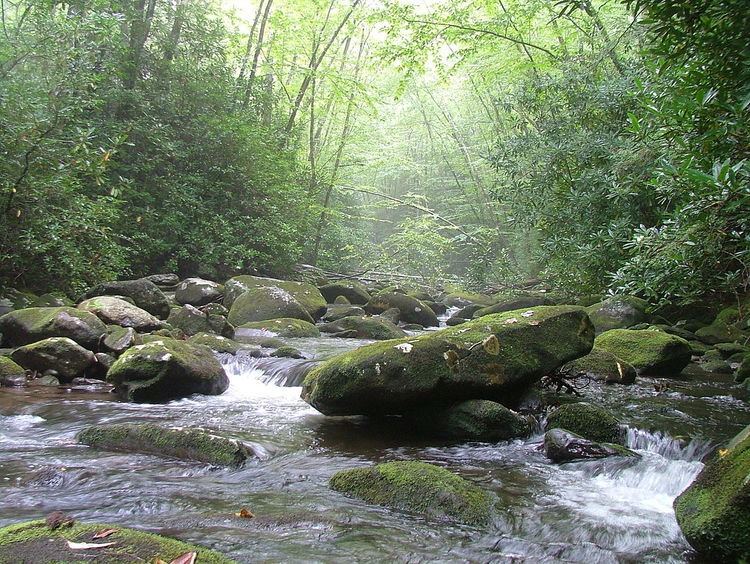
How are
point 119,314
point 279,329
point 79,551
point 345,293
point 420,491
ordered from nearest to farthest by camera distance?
1. point 79,551
2. point 420,491
3. point 119,314
4. point 279,329
5. point 345,293

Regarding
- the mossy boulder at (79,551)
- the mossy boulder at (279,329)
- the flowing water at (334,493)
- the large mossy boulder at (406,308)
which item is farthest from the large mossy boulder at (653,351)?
the mossy boulder at (79,551)

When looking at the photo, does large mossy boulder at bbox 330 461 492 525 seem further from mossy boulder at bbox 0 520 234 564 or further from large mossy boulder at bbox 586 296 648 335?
large mossy boulder at bbox 586 296 648 335

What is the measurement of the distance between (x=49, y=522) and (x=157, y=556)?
616 mm

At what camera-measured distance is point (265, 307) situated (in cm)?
1260

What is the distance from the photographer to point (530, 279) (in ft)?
49.2

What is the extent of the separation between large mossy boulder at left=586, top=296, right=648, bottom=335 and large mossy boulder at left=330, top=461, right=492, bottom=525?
7334 millimetres

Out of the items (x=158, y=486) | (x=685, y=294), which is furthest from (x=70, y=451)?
(x=685, y=294)

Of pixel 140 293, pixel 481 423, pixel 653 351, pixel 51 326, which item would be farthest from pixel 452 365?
pixel 140 293

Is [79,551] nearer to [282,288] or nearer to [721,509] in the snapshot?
[721,509]

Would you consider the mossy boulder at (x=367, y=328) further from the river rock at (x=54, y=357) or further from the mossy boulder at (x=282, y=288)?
the river rock at (x=54, y=357)

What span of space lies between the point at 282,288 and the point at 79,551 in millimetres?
11389

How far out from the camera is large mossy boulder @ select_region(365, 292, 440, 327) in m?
15.1

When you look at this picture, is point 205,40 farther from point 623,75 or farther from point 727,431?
point 727,431

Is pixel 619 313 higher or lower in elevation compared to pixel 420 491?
higher
